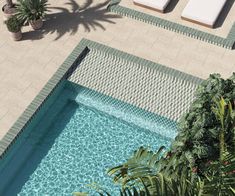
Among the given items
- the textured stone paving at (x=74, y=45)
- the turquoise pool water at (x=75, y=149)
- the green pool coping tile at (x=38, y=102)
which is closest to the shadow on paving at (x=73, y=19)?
the textured stone paving at (x=74, y=45)

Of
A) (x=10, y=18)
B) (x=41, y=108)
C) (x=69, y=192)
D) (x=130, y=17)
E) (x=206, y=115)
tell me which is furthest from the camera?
(x=130, y=17)

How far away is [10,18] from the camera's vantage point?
63.0ft

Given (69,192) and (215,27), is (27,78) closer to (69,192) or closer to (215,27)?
(69,192)

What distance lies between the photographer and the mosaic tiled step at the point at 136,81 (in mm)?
17516

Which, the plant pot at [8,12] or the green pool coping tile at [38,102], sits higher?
the plant pot at [8,12]

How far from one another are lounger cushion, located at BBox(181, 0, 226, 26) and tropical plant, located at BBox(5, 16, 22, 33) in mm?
7989

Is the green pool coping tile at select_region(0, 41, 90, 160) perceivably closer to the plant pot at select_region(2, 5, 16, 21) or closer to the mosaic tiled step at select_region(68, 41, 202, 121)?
the mosaic tiled step at select_region(68, 41, 202, 121)

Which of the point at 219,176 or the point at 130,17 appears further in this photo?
the point at 130,17

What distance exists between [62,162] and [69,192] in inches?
53.0

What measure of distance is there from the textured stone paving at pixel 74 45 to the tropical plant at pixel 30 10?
79 cm

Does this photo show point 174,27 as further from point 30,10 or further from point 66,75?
point 30,10

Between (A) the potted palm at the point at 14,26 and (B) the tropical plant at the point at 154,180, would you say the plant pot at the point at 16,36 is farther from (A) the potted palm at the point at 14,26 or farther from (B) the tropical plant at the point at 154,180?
(B) the tropical plant at the point at 154,180

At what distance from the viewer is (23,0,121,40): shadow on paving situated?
20250mm

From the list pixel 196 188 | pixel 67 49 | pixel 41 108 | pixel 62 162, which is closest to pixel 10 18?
pixel 67 49
